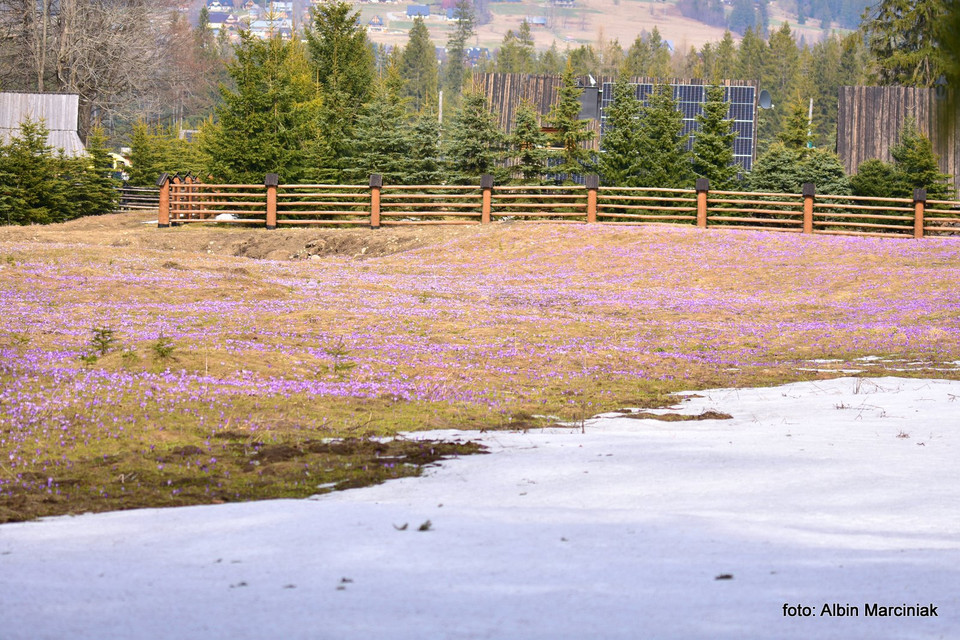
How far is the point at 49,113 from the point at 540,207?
90.1 feet

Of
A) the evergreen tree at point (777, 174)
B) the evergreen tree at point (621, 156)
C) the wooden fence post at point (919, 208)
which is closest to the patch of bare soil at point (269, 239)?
the evergreen tree at point (621, 156)

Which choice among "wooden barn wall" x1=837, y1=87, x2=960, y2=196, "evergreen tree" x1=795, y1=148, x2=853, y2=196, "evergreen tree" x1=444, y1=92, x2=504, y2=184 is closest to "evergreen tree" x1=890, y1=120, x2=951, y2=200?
"evergreen tree" x1=795, y1=148, x2=853, y2=196

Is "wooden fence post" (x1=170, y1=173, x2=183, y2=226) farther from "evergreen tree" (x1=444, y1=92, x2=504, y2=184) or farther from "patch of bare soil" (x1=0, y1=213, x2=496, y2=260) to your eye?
"evergreen tree" (x1=444, y1=92, x2=504, y2=184)

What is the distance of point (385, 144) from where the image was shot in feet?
108

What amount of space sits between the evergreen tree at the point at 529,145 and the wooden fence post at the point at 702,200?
5.08 meters

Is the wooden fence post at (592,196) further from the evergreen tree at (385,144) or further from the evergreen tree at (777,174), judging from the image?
the evergreen tree at (777,174)

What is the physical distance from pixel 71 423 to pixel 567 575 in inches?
203

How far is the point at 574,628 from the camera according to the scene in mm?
4098

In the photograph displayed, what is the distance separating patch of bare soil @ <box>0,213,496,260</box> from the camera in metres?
27.4

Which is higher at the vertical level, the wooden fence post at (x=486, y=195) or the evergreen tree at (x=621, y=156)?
the evergreen tree at (x=621, y=156)

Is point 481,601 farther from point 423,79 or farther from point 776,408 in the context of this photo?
point 423,79

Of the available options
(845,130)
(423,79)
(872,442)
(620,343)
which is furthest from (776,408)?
(423,79)

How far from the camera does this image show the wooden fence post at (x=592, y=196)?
2975 cm

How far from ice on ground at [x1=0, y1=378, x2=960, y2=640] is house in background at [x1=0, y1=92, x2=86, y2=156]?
4512cm
